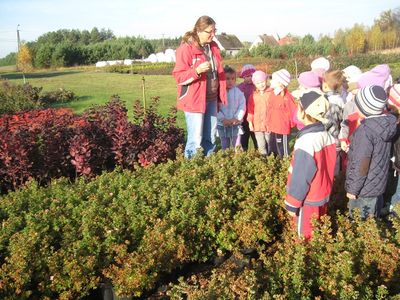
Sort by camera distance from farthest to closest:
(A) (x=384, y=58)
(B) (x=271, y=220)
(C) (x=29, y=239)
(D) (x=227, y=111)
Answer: (A) (x=384, y=58) < (D) (x=227, y=111) < (B) (x=271, y=220) < (C) (x=29, y=239)

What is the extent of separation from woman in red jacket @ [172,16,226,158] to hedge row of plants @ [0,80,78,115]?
27.5 ft

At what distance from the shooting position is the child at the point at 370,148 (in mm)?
3640

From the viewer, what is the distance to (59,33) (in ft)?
314

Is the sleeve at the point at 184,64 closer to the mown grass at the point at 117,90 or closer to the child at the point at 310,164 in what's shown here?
the child at the point at 310,164

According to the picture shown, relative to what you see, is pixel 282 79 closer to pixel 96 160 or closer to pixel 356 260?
pixel 96 160

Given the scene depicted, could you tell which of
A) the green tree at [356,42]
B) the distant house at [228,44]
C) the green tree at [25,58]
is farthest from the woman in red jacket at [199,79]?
the distant house at [228,44]

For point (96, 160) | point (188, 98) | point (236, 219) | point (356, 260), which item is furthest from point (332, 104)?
point (96, 160)

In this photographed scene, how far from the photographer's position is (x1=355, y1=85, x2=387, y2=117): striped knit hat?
12.0 ft

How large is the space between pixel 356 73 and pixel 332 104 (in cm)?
129

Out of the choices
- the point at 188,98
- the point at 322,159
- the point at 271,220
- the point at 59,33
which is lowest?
the point at 271,220

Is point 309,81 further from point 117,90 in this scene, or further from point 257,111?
point 117,90

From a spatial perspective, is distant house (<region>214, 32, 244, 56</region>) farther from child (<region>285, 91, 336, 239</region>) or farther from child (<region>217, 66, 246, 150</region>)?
child (<region>285, 91, 336, 239</region>)

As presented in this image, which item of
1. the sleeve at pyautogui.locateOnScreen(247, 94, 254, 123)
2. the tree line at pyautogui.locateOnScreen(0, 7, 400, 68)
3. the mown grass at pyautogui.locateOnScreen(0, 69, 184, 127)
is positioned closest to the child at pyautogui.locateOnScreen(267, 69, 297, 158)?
the sleeve at pyautogui.locateOnScreen(247, 94, 254, 123)

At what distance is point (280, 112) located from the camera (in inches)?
226
